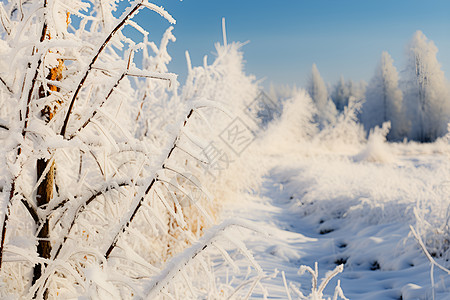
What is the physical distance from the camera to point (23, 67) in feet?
3.54

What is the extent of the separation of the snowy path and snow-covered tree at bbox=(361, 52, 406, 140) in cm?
2583

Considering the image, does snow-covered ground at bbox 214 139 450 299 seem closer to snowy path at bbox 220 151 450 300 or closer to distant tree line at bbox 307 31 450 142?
snowy path at bbox 220 151 450 300

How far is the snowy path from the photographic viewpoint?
310 centimetres

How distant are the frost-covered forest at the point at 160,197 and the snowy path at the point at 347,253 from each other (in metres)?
0.02

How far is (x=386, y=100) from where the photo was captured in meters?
32.1

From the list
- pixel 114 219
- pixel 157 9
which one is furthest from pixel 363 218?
pixel 157 9

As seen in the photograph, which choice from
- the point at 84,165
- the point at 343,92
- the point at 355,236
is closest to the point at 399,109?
the point at 343,92

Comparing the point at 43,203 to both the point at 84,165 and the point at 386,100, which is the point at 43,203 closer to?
the point at 84,165

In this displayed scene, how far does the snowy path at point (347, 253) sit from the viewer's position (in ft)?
10.2

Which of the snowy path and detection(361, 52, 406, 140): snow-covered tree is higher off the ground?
detection(361, 52, 406, 140): snow-covered tree

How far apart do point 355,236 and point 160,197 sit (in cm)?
450

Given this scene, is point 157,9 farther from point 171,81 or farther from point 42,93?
point 42,93

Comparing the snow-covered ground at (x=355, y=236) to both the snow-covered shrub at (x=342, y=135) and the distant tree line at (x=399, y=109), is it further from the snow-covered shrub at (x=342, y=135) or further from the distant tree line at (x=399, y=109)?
the snow-covered shrub at (x=342, y=135)

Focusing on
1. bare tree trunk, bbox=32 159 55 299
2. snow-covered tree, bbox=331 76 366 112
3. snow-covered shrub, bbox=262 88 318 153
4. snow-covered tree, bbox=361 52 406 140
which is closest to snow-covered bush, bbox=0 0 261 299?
bare tree trunk, bbox=32 159 55 299
